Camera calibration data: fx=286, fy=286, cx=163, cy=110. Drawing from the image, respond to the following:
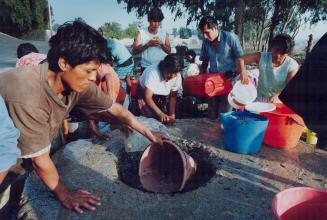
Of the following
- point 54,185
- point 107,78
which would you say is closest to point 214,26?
point 107,78

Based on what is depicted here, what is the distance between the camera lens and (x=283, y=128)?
2.99 metres

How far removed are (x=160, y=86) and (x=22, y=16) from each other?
25137mm

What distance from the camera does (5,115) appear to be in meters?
1.50

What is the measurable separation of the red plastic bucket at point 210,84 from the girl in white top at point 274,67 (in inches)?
16.8

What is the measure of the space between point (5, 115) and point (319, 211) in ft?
5.57

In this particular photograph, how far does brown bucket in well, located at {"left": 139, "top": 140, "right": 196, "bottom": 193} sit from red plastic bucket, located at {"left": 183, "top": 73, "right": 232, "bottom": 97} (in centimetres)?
146

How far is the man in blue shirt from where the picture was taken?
3.88 meters

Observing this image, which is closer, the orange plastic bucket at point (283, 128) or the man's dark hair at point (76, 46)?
the man's dark hair at point (76, 46)

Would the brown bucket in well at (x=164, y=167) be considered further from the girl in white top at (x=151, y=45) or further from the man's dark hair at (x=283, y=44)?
the girl in white top at (x=151, y=45)

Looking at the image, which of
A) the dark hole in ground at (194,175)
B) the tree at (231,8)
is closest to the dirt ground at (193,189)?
the dark hole in ground at (194,175)

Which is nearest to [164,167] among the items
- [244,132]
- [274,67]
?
[244,132]

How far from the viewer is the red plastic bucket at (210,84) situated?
389 cm

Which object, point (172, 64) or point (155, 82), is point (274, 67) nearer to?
point (172, 64)

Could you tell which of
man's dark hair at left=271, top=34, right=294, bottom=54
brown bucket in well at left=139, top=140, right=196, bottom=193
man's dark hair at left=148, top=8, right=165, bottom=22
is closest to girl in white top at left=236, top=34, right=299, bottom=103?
man's dark hair at left=271, top=34, right=294, bottom=54
